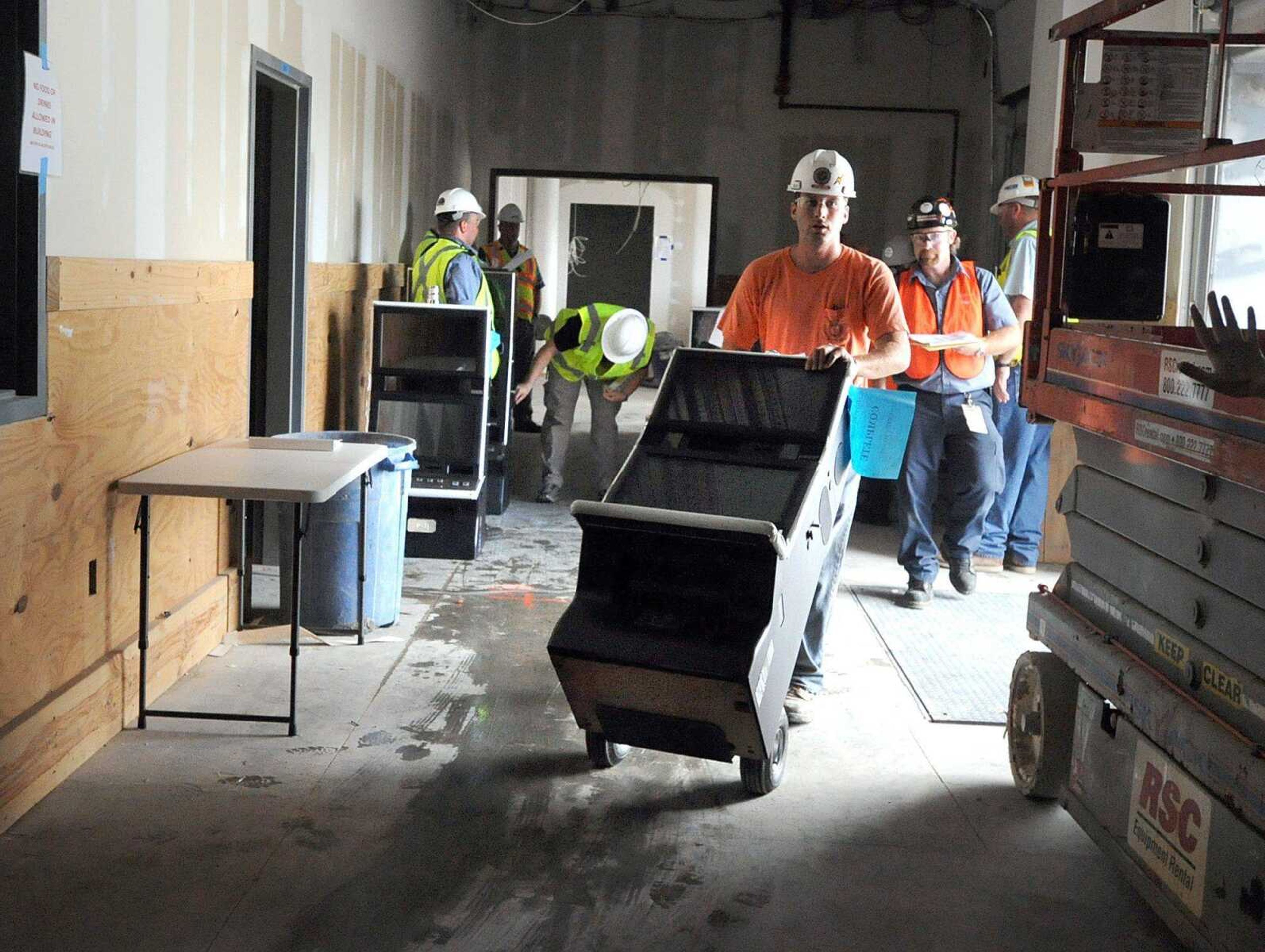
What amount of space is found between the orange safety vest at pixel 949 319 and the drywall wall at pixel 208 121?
8.76 feet

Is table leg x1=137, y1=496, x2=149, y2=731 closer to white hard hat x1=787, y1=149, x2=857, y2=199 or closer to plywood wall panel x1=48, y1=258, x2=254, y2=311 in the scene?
plywood wall panel x1=48, y1=258, x2=254, y2=311

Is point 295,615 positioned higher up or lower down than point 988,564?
higher up

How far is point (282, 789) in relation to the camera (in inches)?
138

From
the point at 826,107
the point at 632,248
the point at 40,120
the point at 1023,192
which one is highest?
the point at 826,107

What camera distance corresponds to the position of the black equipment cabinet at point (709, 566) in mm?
3139

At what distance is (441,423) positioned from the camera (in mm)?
6582

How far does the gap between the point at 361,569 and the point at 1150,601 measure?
289 centimetres

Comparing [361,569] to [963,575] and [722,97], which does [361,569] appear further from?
[722,97]

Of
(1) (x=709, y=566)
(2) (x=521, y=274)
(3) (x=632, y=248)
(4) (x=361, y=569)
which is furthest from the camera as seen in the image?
(3) (x=632, y=248)

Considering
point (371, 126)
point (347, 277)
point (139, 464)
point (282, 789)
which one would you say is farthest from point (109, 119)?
point (371, 126)

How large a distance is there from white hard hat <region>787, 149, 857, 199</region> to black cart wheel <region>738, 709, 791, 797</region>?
1.62m

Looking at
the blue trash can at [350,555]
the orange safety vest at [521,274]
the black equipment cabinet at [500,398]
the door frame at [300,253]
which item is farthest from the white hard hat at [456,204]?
the orange safety vest at [521,274]

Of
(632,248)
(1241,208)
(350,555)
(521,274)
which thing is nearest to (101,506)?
(350,555)

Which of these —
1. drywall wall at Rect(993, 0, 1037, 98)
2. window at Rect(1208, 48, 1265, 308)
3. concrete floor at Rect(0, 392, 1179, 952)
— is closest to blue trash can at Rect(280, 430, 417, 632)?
concrete floor at Rect(0, 392, 1179, 952)
